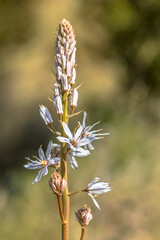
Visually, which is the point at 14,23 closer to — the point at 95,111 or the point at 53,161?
the point at 95,111

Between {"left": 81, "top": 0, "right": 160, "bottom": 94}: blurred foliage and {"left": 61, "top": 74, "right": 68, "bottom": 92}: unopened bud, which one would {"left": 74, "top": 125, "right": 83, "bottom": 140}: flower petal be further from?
{"left": 81, "top": 0, "right": 160, "bottom": 94}: blurred foliage

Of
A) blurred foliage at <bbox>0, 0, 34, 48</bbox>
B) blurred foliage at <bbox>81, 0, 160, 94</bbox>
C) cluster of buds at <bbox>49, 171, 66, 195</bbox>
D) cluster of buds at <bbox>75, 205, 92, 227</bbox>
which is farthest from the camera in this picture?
blurred foliage at <bbox>0, 0, 34, 48</bbox>

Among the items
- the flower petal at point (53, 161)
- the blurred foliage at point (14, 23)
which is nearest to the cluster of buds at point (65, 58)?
the flower petal at point (53, 161)

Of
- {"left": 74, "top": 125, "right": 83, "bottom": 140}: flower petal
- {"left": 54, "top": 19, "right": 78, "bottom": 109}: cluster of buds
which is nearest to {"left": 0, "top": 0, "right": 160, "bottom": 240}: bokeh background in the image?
{"left": 54, "top": 19, "right": 78, "bottom": 109}: cluster of buds

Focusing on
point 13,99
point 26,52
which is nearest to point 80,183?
point 13,99

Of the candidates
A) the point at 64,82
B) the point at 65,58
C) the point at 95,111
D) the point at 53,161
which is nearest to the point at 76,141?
the point at 53,161
